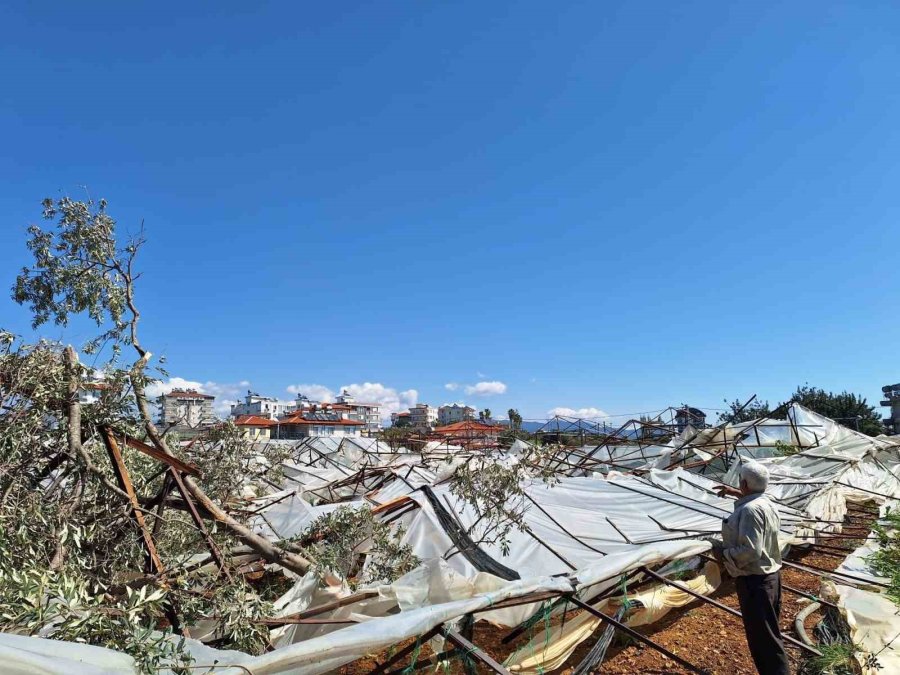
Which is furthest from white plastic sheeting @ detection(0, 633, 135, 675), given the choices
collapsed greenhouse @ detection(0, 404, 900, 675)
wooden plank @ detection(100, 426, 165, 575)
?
wooden plank @ detection(100, 426, 165, 575)

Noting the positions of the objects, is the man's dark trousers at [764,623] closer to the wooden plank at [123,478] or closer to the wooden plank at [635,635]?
the wooden plank at [635,635]

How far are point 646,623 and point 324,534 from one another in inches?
131

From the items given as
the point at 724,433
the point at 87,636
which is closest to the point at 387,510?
the point at 87,636

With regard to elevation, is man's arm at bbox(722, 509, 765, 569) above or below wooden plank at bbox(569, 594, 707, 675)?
above

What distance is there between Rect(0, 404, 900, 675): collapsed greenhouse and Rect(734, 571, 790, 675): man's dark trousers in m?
0.58

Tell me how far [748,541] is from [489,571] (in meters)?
2.41

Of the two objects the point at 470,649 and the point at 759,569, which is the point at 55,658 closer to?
the point at 470,649

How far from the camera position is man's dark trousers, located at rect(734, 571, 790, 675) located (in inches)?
153

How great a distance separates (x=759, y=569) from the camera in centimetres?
392

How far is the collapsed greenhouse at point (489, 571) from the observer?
2729 millimetres

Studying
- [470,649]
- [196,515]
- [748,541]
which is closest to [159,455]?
[196,515]

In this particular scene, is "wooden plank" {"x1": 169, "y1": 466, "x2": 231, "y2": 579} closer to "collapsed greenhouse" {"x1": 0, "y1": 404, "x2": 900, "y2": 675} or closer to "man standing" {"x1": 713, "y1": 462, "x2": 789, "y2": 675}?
"collapsed greenhouse" {"x1": 0, "y1": 404, "x2": 900, "y2": 675}

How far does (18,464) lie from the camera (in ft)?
10.9

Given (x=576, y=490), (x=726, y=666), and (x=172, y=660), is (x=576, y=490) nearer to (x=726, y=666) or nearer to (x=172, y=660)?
(x=726, y=666)
